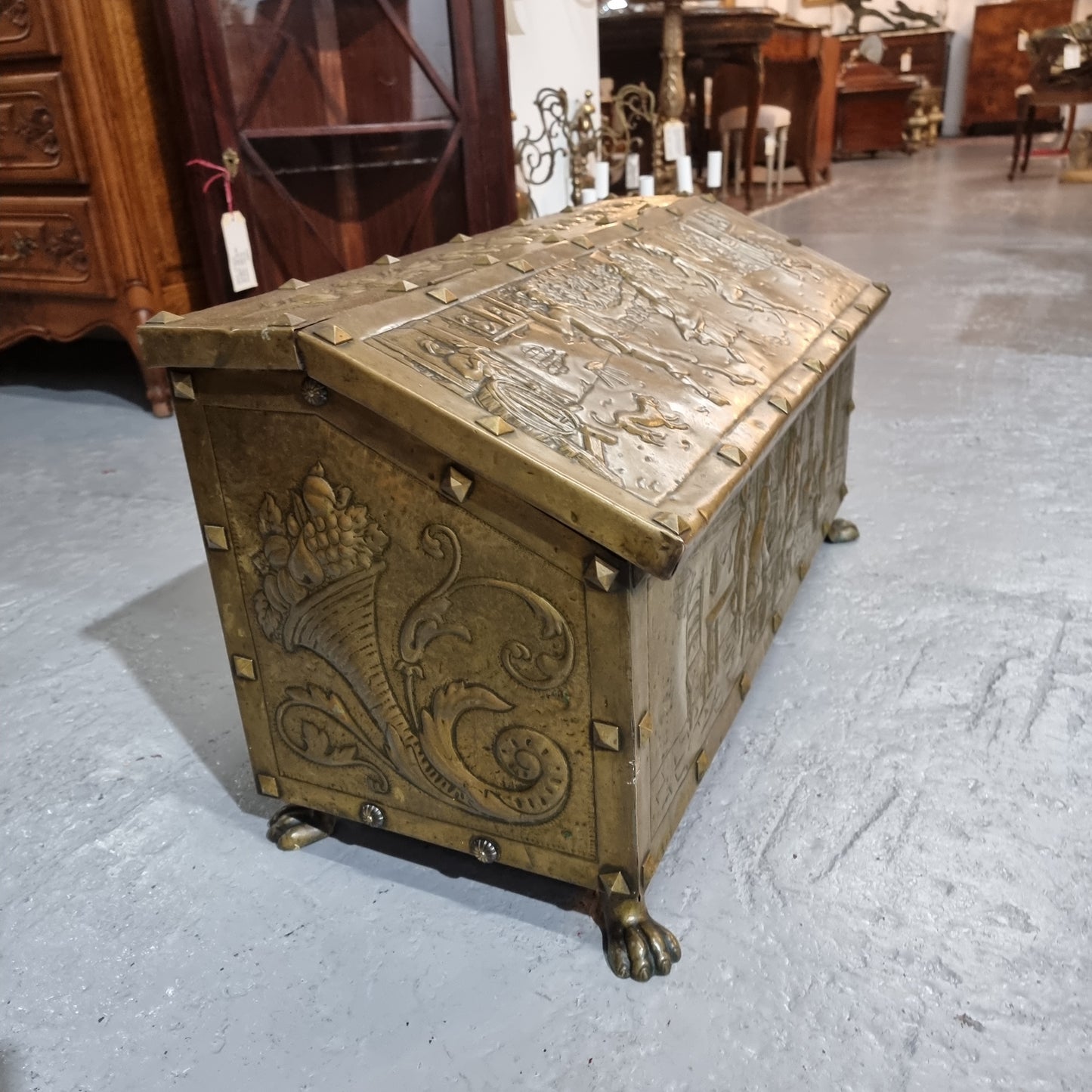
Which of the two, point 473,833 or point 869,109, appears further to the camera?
point 869,109

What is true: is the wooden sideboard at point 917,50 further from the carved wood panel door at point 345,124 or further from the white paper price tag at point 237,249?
the white paper price tag at point 237,249

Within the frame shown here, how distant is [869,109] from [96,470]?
32.2 feet

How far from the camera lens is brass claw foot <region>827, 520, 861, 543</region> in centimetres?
193

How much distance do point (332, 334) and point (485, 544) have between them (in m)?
0.23

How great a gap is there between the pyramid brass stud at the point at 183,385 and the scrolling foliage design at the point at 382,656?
125 mm

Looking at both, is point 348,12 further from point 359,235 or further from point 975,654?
point 975,654

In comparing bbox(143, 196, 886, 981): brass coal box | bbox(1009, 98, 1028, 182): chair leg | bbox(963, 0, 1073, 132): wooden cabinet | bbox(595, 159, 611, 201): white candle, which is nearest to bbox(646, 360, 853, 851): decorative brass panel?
bbox(143, 196, 886, 981): brass coal box

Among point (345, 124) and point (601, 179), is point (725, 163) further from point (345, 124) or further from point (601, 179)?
point (345, 124)

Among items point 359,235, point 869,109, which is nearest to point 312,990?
point 359,235

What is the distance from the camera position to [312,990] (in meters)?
0.98

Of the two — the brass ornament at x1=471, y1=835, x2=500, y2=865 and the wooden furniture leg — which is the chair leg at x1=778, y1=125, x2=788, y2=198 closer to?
the wooden furniture leg

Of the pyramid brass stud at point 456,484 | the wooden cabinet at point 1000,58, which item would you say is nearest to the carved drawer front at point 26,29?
the pyramid brass stud at point 456,484

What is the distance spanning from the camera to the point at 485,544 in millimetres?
889

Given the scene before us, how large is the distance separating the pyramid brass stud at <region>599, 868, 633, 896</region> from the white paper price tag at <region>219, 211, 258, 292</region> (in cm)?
215
